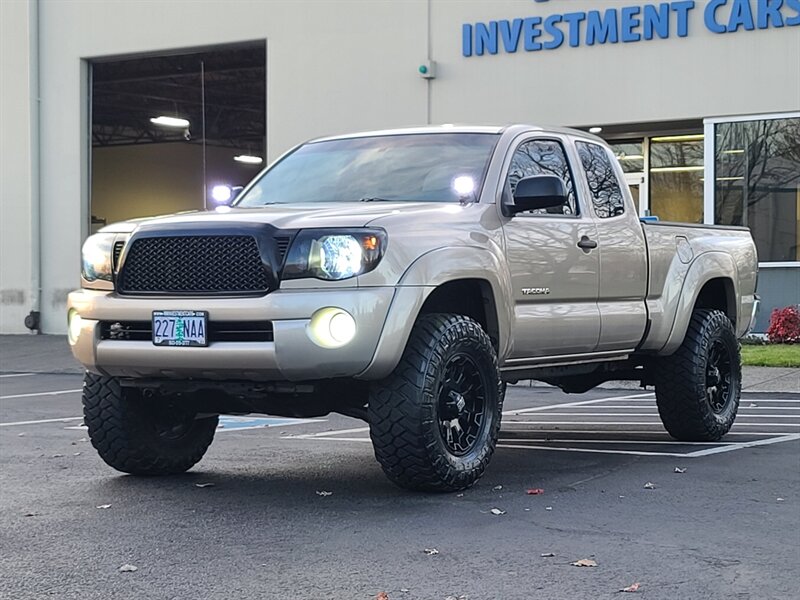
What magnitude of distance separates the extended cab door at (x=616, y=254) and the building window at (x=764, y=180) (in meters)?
10.7

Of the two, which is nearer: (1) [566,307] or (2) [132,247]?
(2) [132,247]

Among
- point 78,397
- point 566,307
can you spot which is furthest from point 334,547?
point 78,397

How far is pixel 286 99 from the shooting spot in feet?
72.1

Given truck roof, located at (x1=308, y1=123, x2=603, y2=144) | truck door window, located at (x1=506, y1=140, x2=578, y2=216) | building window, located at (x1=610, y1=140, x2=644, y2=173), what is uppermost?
building window, located at (x1=610, y1=140, x2=644, y2=173)

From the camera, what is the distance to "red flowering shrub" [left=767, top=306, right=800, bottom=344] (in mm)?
17641

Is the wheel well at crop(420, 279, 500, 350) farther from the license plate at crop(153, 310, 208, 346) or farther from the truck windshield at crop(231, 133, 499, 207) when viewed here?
the license plate at crop(153, 310, 208, 346)

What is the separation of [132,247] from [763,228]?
45.6ft

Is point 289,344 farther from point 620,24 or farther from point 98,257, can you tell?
point 620,24

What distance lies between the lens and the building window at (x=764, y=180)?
1858 centimetres

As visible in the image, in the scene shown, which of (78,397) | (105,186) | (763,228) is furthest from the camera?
(105,186)

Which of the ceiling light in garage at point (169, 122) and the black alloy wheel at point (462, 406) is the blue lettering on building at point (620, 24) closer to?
the black alloy wheel at point (462, 406)

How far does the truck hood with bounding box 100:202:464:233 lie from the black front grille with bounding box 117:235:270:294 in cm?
11

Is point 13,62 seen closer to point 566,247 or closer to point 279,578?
point 566,247

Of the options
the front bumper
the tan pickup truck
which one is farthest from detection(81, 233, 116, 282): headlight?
the front bumper
